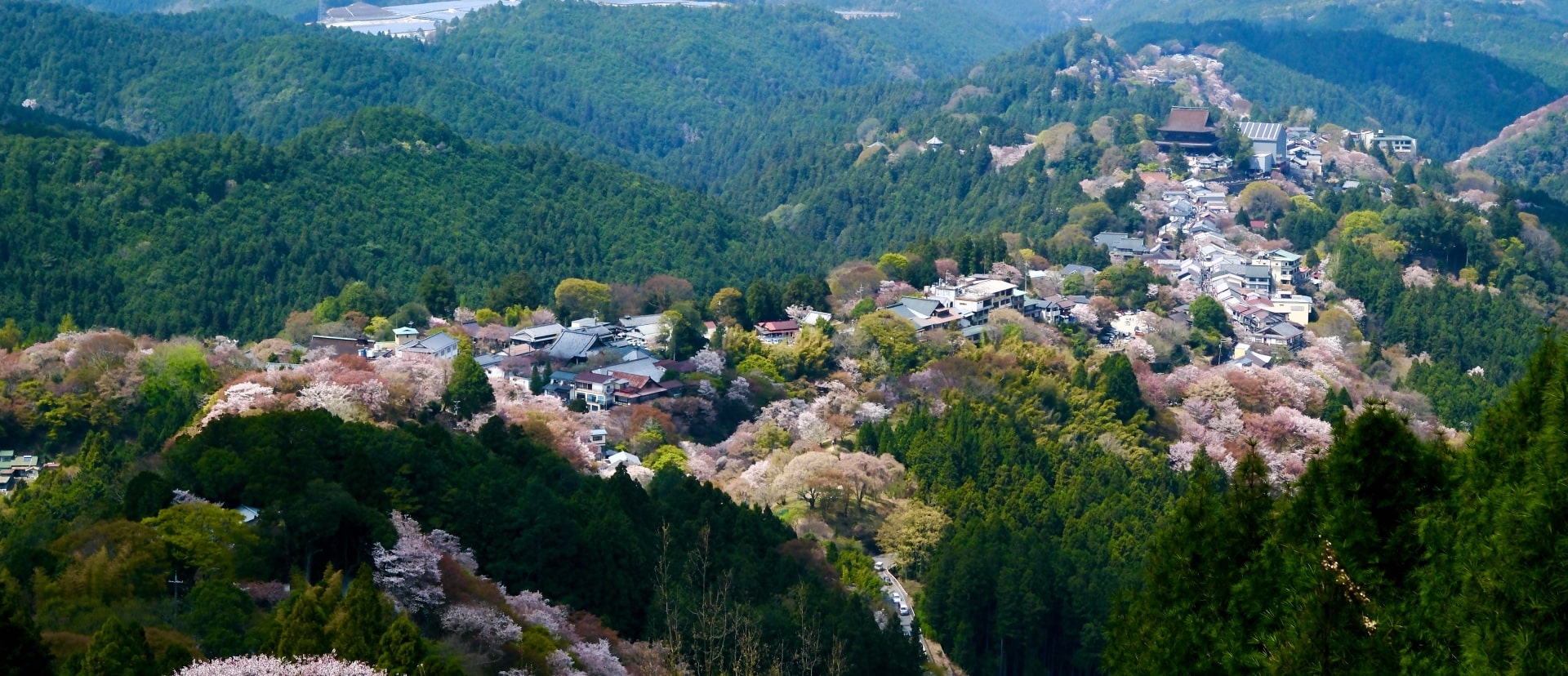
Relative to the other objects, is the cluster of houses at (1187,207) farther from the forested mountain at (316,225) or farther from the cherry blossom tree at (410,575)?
the cherry blossom tree at (410,575)

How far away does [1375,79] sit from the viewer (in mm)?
163375

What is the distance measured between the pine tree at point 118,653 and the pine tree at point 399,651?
Result: 98.5 inches

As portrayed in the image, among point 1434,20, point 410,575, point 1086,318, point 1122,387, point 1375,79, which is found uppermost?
point 410,575

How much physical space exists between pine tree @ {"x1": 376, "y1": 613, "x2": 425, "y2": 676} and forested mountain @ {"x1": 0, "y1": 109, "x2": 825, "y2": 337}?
3956 centimetres

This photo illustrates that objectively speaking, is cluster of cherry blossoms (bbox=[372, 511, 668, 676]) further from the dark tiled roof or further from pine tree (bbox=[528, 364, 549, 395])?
the dark tiled roof

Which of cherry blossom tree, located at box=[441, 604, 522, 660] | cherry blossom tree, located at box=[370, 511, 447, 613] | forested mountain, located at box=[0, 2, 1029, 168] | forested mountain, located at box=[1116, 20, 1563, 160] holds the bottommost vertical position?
forested mountain, located at box=[1116, 20, 1563, 160]

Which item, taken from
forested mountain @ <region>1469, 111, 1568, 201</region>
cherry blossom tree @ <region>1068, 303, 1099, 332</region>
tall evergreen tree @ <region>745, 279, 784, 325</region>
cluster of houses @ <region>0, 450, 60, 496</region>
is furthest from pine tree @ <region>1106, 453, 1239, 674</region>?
forested mountain @ <region>1469, 111, 1568, 201</region>

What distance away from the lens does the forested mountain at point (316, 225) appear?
60625 mm

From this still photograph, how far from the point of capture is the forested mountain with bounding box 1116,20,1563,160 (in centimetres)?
14825

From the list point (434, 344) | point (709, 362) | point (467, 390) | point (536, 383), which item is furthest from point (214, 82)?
point (467, 390)

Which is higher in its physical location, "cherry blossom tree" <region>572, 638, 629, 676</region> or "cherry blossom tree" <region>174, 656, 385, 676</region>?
"cherry blossom tree" <region>174, 656, 385, 676</region>

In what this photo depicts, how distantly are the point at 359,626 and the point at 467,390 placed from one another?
25.1 m

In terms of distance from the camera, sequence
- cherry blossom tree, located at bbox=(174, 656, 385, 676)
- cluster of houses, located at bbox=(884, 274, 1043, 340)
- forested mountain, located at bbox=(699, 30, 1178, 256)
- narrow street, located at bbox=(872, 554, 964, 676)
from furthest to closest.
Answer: forested mountain, located at bbox=(699, 30, 1178, 256) → cluster of houses, located at bbox=(884, 274, 1043, 340) → narrow street, located at bbox=(872, 554, 964, 676) → cherry blossom tree, located at bbox=(174, 656, 385, 676)

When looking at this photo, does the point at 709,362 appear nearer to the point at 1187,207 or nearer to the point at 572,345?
the point at 572,345
